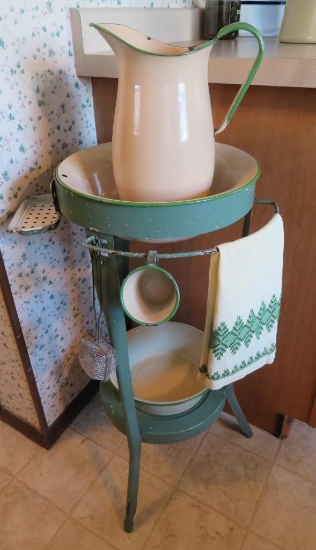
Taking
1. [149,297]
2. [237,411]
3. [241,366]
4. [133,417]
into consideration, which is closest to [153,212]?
[149,297]

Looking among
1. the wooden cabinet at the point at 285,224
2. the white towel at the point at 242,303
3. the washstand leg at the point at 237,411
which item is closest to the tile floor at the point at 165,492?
the washstand leg at the point at 237,411

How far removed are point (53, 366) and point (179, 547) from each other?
563mm

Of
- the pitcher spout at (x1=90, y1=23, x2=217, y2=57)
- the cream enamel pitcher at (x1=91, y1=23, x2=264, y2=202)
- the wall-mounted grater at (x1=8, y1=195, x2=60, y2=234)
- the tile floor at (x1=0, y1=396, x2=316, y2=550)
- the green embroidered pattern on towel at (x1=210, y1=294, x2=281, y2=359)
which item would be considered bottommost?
the tile floor at (x1=0, y1=396, x2=316, y2=550)

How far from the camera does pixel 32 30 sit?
0.74 meters

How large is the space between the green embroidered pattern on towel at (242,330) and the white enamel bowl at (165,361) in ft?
1.03

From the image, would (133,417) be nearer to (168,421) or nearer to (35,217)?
(168,421)

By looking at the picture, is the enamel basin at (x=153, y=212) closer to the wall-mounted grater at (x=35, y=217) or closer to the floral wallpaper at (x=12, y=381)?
the wall-mounted grater at (x=35, y=217)

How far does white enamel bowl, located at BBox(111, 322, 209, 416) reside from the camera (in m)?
1.05

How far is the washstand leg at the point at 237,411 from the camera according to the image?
3.51 feet

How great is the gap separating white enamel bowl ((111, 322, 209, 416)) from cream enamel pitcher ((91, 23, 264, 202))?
577 millimetres

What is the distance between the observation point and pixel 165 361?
113cm

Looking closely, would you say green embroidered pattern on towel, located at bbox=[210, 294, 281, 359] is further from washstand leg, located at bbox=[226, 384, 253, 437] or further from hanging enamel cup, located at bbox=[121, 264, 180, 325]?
washstand leg, located at bbox=[226, 384, 253, 437]

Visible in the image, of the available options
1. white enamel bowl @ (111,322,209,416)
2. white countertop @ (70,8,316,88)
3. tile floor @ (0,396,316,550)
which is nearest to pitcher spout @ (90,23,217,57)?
white countertop @ (70,8,316,88)

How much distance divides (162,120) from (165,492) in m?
0.97
